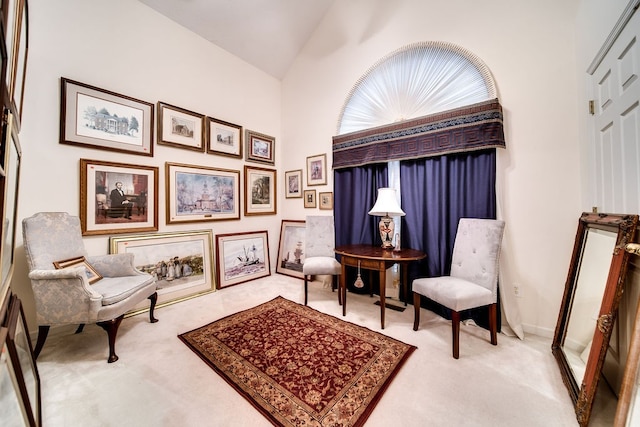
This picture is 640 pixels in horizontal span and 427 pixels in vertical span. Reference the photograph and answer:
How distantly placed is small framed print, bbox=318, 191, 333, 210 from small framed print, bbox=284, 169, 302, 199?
453mm

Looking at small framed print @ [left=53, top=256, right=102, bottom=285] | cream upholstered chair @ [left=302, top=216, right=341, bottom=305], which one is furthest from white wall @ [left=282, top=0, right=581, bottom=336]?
small framed print @ [left=53, top=256, right=102, bottom=285]

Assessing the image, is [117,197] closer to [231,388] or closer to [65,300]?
[65,300]

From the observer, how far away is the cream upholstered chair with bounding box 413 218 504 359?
1.87 m

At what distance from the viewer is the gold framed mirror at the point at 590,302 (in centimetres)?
124

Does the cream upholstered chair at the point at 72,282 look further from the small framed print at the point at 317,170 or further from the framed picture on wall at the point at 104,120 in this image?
the small framed print at the point at 317,170

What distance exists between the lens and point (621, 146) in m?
1.44

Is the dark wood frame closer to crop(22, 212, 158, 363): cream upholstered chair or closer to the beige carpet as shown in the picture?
the beige carpet

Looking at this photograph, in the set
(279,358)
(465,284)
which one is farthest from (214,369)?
(465,284)

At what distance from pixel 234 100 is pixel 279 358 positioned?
11.7 feet

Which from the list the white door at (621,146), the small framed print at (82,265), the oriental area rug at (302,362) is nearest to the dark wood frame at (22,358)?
the small framed print at (82,265)

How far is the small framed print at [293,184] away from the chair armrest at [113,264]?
7.78 feet

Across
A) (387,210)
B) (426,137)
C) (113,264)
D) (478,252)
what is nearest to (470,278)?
(478,252)

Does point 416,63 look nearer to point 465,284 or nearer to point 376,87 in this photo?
point 376,87

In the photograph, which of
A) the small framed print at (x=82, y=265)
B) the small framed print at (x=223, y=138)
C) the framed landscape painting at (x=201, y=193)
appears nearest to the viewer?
the small framed print at (x=82, y=265)
